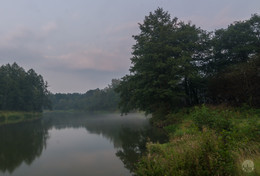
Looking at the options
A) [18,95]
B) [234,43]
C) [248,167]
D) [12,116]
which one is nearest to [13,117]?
[12,116]

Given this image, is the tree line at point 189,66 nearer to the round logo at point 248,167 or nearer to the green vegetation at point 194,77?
the green vegetation at point 194,77

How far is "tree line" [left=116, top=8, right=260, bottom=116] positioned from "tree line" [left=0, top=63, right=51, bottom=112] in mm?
50391

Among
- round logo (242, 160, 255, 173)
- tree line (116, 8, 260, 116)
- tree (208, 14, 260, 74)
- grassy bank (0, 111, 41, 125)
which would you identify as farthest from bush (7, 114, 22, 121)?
round logo (242, 160, 255, 173)

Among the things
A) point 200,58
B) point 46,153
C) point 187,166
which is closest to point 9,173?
point 46,153

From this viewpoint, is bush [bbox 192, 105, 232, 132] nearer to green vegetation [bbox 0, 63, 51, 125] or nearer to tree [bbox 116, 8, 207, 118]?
tree [bbox 116, 8, 207, 118]

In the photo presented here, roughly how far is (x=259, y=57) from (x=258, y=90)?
3102mm

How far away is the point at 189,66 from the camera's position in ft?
77.8

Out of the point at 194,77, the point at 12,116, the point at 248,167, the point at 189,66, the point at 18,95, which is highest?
the point at 18,95

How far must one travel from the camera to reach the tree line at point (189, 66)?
784 inches

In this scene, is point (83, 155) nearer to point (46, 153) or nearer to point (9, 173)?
point (46, 153)

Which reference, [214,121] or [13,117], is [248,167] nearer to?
[214,121]

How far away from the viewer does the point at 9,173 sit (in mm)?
10664

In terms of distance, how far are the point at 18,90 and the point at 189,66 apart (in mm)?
62708

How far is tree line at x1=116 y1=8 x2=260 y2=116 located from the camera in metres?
19.9
